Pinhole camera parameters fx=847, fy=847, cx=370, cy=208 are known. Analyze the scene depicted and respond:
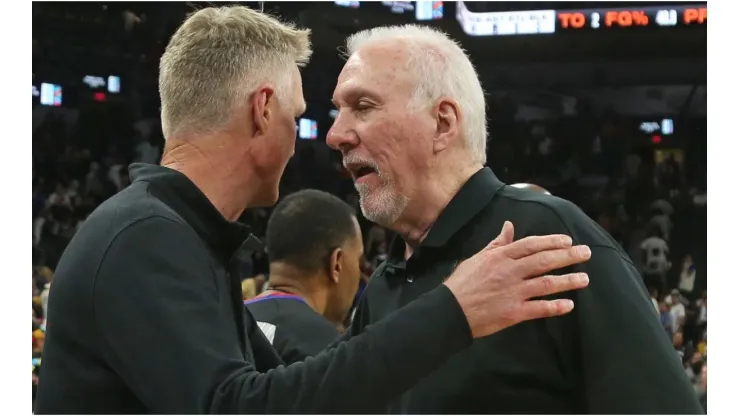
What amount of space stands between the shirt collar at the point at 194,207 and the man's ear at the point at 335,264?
1.38 meters

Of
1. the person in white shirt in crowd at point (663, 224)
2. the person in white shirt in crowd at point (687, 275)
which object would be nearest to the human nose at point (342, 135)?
the person in white shirt in crowd at point (687, 275)

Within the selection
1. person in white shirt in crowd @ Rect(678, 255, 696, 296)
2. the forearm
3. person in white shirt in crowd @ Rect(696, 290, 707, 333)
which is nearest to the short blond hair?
the forearm

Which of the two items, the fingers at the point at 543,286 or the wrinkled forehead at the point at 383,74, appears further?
the wrinkled forehead at the point at 383,74

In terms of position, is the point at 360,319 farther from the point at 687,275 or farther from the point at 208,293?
the point at 687,275

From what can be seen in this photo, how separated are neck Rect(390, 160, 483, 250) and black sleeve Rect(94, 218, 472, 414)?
0.39 m

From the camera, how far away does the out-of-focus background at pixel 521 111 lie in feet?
31.3

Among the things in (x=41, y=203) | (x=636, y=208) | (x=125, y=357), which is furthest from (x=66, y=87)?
(x=125, y=357)

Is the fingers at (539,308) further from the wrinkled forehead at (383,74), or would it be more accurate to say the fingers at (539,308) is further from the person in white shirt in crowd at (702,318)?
the person in white shirt in crowd at (702,318)

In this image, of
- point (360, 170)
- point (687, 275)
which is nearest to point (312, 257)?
point (360, 170)

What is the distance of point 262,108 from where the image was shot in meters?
1.60

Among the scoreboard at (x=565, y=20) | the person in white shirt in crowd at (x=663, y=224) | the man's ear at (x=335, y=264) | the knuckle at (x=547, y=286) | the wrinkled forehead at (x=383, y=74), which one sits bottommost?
the person in white shirt in crowd at (x=663, y=224)

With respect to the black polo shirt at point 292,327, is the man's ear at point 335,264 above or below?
above

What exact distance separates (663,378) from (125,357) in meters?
0.79

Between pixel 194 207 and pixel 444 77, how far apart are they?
20.3 inches
